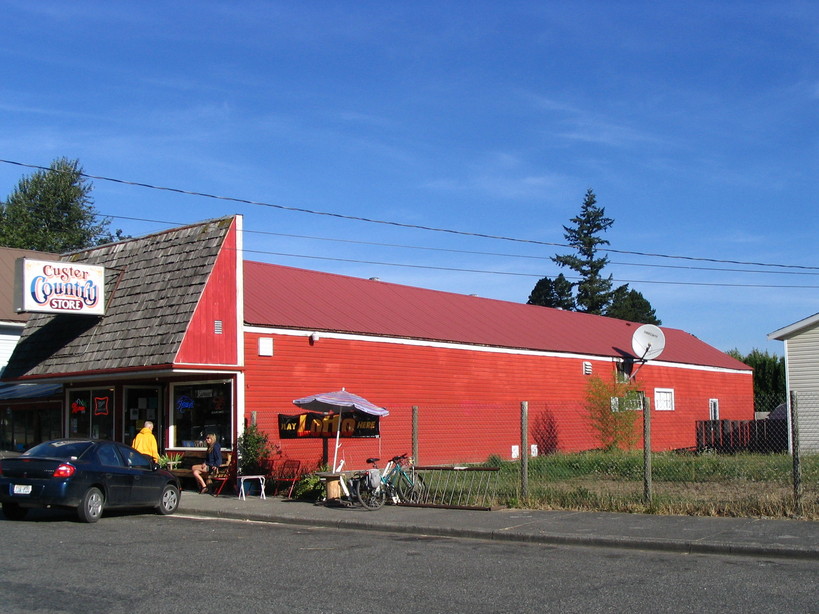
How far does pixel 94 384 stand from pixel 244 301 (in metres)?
4.66

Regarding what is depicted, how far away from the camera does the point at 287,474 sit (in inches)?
756

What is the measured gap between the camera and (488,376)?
27.8m

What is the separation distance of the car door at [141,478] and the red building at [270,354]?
3.28 m

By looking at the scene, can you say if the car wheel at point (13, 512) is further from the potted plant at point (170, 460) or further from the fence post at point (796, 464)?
the fence post at point (796, 464)

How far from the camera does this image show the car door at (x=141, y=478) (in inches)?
597

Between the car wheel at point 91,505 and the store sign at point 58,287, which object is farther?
the store sign at point 58,287

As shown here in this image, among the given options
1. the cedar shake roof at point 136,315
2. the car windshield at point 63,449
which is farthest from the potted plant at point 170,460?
the car windshield at point 63,449

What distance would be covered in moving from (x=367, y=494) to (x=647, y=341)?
19785 millimetres

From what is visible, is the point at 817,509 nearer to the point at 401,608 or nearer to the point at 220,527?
the point at 401,608

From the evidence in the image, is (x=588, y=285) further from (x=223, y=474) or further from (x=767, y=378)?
(x=223, y=474)

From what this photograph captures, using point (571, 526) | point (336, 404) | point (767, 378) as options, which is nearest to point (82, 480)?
point (336, 404)

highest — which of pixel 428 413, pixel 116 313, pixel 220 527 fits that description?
pixel 116 313

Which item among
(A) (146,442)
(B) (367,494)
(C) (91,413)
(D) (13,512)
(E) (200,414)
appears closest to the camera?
(D) (13,512)

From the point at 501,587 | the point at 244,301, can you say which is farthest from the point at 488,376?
the point at 501,587
